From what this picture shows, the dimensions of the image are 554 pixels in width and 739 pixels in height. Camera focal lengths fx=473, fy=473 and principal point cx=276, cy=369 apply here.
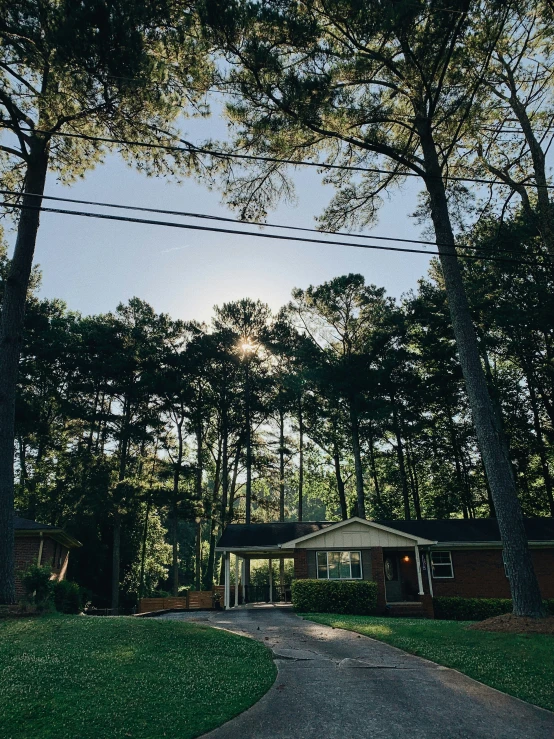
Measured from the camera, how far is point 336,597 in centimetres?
1922

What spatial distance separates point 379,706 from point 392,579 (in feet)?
63.4

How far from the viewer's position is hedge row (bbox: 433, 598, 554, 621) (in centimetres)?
1905

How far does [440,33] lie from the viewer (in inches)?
468

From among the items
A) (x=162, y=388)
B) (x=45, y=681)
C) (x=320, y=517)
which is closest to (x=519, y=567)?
(x=45, y=681)

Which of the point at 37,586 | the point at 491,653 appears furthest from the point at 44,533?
the point at 491,653

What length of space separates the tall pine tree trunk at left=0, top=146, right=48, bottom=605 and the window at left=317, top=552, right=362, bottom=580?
12.9 metres

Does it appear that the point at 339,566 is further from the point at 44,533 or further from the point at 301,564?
the point at 44,533

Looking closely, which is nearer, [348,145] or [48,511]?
Answer: [348,145]

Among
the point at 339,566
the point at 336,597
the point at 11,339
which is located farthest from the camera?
the point at 339,566

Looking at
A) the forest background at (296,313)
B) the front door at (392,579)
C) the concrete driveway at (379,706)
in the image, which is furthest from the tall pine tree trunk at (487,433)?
the front door at (392,579)

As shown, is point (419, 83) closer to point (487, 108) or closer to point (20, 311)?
point (487, 108)

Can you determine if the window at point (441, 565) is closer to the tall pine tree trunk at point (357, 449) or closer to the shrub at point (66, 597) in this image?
the tall pine tree trunk at point (357, 449)

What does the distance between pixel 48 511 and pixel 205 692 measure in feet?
78.2

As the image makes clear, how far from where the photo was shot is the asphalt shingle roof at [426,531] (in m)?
21.8
